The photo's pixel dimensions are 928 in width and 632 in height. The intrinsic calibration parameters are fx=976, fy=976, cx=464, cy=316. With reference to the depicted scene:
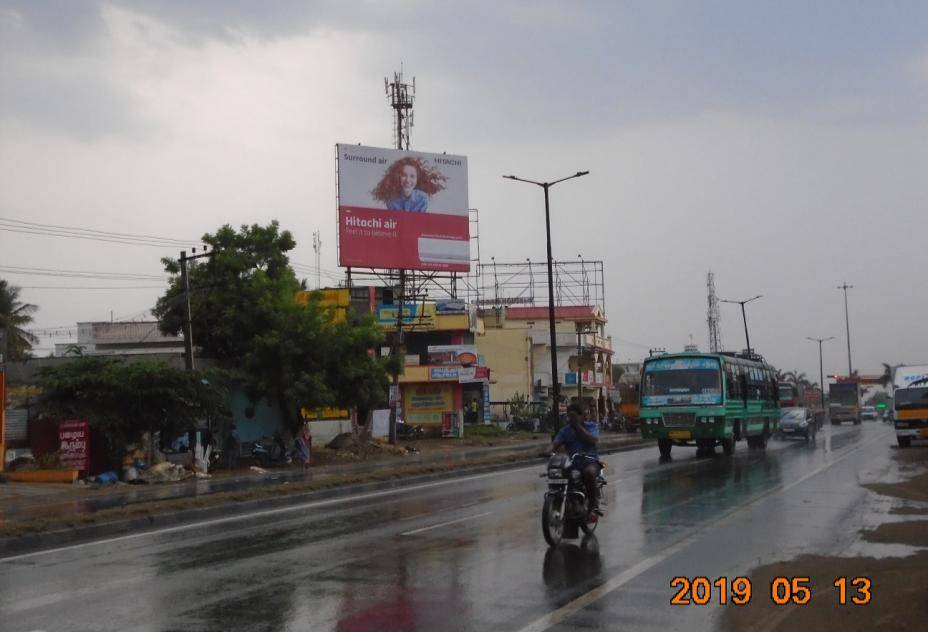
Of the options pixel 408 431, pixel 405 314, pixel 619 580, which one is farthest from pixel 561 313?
pixel 619 580

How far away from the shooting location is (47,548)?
44.8 ft

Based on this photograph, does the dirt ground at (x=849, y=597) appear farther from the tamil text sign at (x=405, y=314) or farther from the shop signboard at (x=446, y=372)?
the tamil text sign at (x=405, y=314)

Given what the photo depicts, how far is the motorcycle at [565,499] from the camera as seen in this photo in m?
12.3

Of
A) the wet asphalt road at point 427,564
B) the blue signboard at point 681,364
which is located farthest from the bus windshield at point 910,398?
the wet asphalt road at point 427,564

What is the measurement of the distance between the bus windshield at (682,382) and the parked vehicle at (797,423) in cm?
1515

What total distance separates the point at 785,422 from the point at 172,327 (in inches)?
1084

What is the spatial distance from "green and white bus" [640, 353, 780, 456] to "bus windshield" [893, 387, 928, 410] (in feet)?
22.7

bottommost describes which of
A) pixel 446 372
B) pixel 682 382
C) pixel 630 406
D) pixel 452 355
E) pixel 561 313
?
pixel 630 406

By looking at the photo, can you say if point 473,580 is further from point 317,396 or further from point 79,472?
point 317,396

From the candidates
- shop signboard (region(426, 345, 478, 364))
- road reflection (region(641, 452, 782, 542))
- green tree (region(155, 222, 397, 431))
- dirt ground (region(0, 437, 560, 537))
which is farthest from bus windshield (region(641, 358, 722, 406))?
shop signboard (region(426, 345, 478, 364))

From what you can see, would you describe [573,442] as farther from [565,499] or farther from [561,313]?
[561,313]

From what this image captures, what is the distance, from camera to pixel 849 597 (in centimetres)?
873
